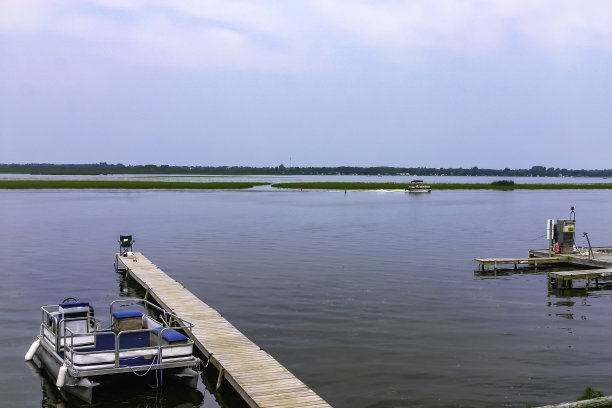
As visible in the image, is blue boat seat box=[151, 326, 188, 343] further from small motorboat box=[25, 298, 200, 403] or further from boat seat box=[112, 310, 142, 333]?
boat seat box=[112, 310, 142, 333]

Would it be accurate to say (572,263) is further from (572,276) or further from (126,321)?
(126,321)

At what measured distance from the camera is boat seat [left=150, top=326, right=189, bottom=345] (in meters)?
17.0

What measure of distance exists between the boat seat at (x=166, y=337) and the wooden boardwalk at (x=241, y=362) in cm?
123

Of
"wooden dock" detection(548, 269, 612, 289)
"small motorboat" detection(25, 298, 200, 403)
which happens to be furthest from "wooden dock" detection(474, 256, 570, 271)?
"small motorboat" detection(25, 298, 200, 403)

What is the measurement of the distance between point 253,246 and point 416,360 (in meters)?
28.4

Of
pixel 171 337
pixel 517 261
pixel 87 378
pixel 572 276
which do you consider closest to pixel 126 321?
pixel 171 337

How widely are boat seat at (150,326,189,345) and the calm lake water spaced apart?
1430 mm

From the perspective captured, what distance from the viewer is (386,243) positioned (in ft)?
163

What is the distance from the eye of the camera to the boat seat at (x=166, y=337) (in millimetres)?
17047

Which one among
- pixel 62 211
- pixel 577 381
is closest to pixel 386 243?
pixel 577 381

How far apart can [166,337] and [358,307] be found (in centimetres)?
1101

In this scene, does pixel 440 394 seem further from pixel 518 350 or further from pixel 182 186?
pixel 182 186

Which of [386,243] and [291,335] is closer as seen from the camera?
[291,335]

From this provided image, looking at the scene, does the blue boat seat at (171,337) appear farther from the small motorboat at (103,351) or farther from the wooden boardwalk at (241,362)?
the wooden boardwalk at (241,362)
